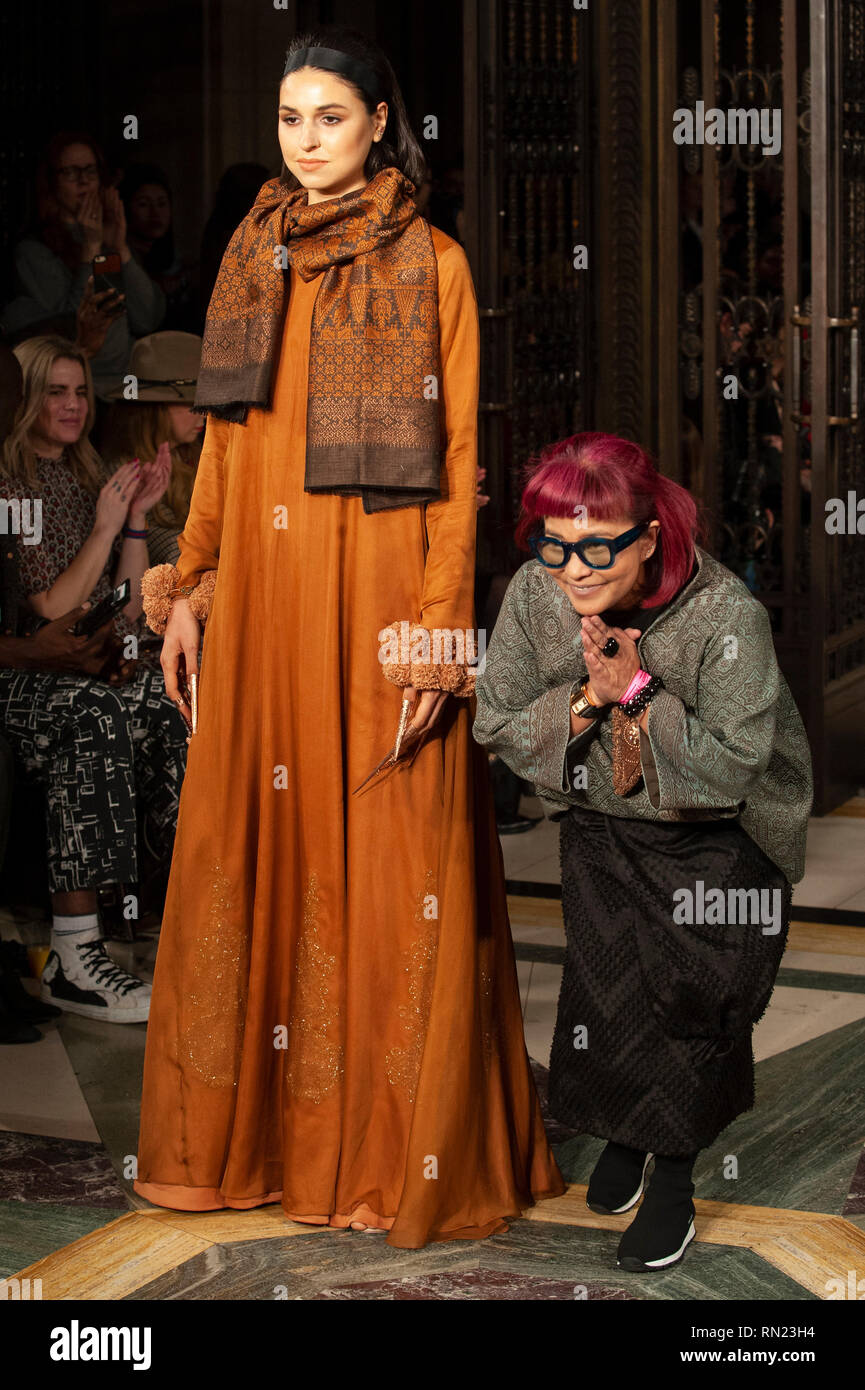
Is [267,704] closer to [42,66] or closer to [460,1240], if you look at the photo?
[460,1240]

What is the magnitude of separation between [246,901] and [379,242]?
1000 mm

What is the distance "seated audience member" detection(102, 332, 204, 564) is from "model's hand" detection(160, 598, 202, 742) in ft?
5.11

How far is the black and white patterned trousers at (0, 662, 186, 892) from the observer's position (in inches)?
156

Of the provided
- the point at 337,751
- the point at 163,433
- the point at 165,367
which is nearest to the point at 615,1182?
the point at 337,751

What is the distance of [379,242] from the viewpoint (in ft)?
8.68

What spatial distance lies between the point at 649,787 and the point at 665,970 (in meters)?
0.30

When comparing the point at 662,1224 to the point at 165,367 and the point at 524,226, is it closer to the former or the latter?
the point at 165,367

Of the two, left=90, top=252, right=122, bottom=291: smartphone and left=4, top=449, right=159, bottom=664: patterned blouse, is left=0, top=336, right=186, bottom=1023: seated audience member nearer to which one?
left=4, top=449, right=159, bottom=664: patterned blouse

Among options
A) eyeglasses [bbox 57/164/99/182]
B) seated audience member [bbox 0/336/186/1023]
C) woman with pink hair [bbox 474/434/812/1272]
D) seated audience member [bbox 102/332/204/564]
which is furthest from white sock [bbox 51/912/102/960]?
eyeglasses [bbox 57/164/99/182]

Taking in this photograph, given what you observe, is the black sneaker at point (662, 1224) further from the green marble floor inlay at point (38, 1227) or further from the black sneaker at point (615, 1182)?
the green marble floor inlay at point (38, 1227)

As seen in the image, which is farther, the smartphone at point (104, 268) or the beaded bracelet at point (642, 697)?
the smartphone at point (104, 268)

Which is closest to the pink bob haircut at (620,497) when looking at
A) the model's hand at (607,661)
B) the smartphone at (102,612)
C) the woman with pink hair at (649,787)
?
the woman with pink hair at (649,787)

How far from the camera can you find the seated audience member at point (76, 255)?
16.3 ft

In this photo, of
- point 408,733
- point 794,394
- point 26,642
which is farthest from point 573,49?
point 408,733
